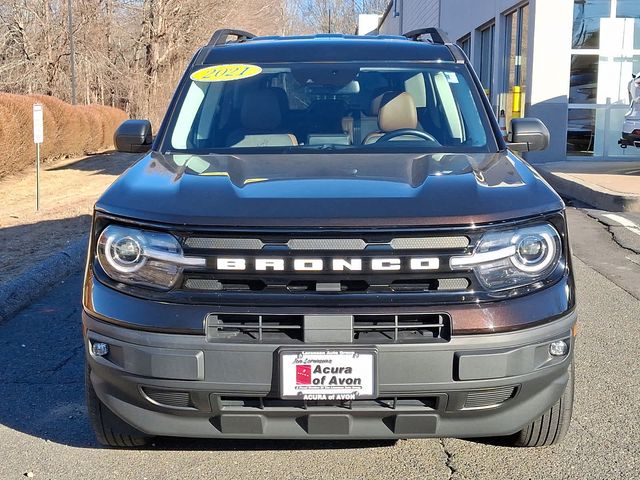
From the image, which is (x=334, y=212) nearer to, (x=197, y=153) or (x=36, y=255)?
(x=197, y=153)

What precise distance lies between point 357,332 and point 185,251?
0.69 m

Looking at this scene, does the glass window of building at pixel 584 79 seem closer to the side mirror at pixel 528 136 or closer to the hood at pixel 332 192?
the side mirror at pixel 528 136

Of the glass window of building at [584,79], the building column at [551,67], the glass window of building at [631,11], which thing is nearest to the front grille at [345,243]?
the building column at [551,67]

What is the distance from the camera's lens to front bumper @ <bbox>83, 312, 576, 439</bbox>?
2750 millimetres

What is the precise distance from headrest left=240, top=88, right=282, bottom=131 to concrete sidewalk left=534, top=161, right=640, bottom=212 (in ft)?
24.4

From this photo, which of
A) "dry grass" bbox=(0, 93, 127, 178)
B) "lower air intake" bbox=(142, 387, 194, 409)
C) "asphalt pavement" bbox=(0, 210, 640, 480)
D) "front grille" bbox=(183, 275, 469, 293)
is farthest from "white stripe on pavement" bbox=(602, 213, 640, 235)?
"dry grass" bbox=(0, 93, 127, 178)

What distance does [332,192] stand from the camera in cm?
299

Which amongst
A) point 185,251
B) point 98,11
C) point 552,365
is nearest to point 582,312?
point 552,365

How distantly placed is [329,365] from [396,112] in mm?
1928

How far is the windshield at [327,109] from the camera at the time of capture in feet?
13.4

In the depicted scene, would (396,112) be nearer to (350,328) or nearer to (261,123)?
(261,123)

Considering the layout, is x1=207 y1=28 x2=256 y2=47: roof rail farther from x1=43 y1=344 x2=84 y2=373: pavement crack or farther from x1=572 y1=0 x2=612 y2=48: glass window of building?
x1=572 y1=0 x2=612 y2=48: glass window of building

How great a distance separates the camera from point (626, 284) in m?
6.53

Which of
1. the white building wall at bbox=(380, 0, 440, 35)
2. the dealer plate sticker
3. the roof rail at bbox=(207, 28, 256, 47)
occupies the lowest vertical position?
the dealer plate sticker
